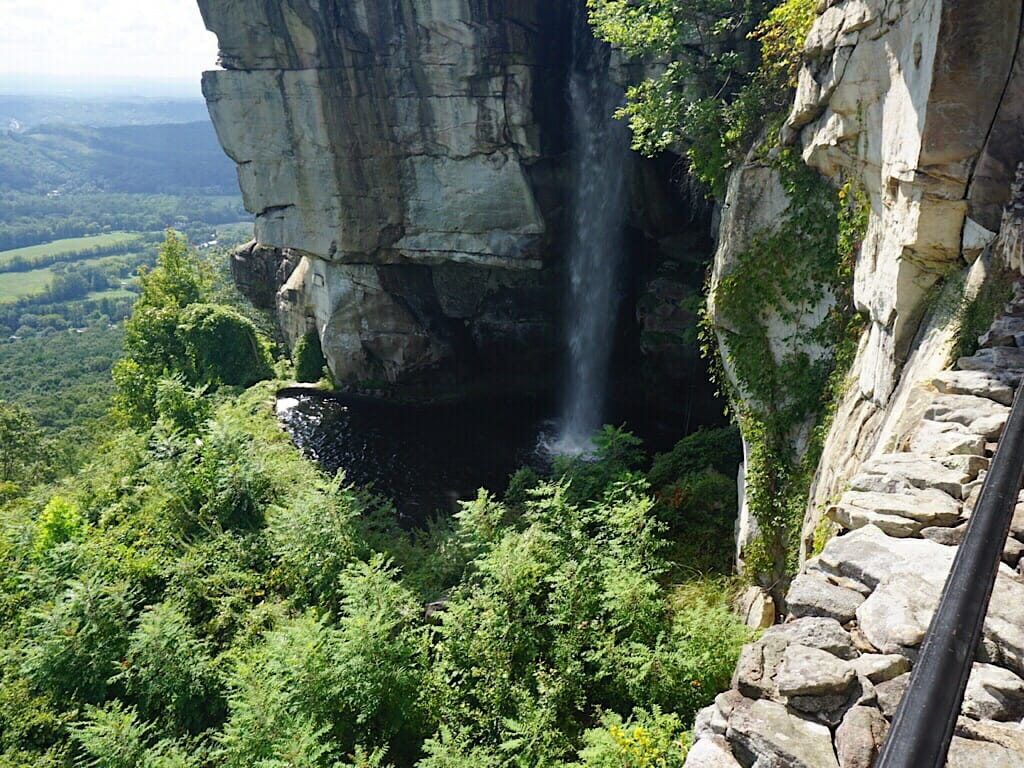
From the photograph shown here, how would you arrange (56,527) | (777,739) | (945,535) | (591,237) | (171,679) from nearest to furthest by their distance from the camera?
1. (777,739)
2. (945,535)
3. (171,679)
4. (56,527)
5. (591,237)

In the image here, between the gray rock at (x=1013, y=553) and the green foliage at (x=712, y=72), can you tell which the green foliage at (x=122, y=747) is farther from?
the green foliage at (x=712, y=72)

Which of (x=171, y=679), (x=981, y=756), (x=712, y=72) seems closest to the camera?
(x=981, y=756)

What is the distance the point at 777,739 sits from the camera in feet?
10.0

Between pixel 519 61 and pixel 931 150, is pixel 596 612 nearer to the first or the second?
pixel 931 150

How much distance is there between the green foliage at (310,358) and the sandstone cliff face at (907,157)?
25.8 m

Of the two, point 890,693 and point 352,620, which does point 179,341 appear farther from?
point 890,693

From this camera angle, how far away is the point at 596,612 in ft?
31.0

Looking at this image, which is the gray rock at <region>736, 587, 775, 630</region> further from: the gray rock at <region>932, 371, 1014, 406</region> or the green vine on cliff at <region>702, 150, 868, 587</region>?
the gray rock at <region>932, 371, 1014, 406</region>

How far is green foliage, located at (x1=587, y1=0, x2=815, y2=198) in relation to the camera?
34.6ft

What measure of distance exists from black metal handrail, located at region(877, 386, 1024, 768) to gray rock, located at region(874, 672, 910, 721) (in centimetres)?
107

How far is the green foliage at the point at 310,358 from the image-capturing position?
102 feet

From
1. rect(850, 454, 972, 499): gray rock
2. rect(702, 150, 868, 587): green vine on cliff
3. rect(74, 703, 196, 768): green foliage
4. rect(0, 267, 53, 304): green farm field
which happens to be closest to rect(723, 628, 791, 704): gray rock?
rect(850, 454, 972, 499): gray rock

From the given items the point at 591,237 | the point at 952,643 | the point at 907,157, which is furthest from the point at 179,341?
the point at 952,643

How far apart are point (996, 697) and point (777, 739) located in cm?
93
